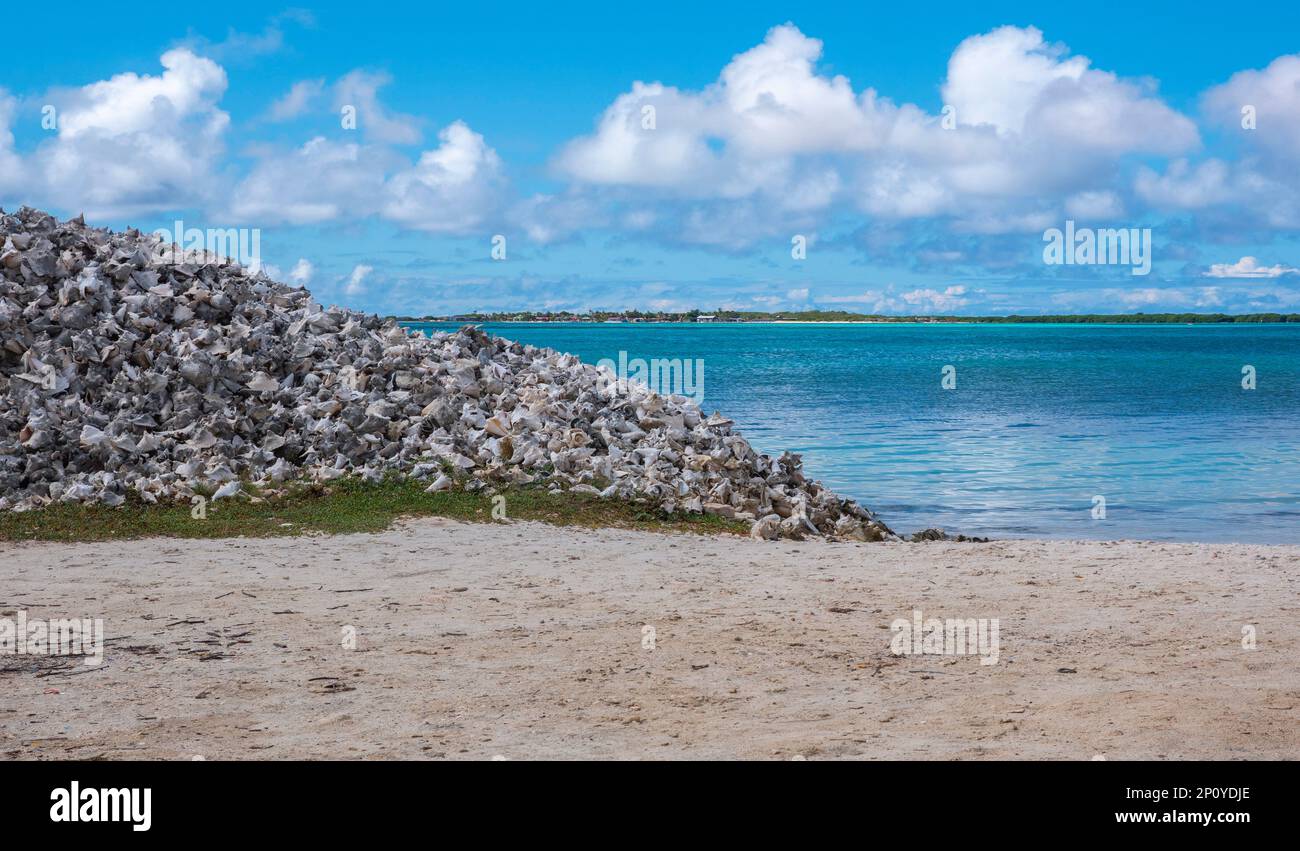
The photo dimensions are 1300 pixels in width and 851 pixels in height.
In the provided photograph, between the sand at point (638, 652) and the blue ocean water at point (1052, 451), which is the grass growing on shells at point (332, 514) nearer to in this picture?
the sand at point (638, 652)

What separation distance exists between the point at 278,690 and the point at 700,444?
388 inches

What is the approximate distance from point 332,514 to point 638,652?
653 cm

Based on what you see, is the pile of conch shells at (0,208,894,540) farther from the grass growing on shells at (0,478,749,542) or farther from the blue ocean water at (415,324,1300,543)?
the blue ocean water at (415,324,1300,543)

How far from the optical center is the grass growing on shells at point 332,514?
1342cm

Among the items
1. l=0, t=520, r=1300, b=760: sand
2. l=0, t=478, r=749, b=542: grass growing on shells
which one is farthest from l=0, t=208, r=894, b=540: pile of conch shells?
l=0, t=520, r=1300, b=760: sand

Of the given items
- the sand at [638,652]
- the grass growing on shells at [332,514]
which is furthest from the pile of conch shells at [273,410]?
the sand at [638,652]

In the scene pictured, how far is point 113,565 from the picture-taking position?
466 inches

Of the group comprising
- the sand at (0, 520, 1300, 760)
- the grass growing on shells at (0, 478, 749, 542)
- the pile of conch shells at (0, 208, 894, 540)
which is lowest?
the sand at (0, 520, 1300, 760)

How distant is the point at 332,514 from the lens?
14.0 metres

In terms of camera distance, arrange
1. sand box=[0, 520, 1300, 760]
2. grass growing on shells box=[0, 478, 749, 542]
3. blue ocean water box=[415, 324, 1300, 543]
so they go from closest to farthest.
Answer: sand box=[0, 520, 1300, 760], grass growing on shells box=[0, 478, 749, 542], blue ocean water box=[415, 324, 1300, 543]

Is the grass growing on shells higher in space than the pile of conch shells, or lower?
lower

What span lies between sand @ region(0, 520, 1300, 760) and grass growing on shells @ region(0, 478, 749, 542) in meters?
0.51

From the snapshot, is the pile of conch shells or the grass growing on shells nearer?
the grass growing on shells

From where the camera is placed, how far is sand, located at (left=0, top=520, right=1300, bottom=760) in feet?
21.4
